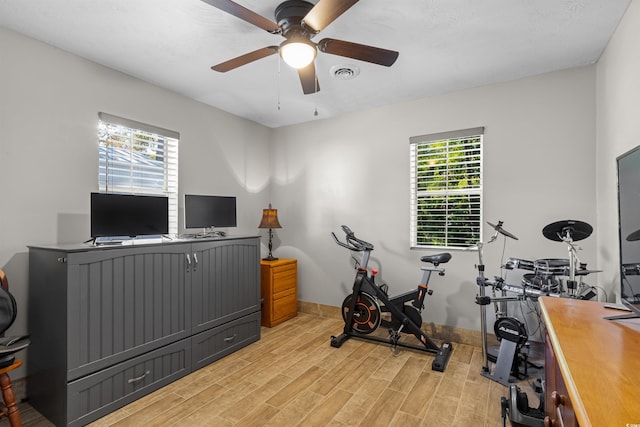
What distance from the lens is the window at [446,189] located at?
11.1 ft

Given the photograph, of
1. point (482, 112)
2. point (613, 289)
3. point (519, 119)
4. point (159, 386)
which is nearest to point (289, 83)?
point (482, 112)

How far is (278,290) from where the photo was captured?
4027 millimetres

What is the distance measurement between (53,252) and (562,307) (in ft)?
10.1

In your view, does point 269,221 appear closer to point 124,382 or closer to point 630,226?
point 124,382

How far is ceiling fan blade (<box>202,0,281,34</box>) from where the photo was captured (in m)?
1.63

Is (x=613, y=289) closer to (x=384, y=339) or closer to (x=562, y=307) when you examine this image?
(x=562, y=307)

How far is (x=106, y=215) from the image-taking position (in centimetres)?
254

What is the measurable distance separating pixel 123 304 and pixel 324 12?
2.37m

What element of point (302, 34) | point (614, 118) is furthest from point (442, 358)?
point (302, 34)

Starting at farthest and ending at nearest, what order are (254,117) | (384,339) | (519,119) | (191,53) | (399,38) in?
(254,117) → (384,339) → (519,119) → (191,53) → (399,38)

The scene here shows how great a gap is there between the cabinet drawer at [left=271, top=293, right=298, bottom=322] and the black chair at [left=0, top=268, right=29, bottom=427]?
2.37 metres

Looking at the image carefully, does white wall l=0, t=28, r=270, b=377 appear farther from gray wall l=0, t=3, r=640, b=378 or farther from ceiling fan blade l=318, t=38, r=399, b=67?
ceiling fan blade l=318, t=38, r=399, b=67

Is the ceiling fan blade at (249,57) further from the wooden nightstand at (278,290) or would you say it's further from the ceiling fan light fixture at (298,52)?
the wooden nightstand at (278,290)

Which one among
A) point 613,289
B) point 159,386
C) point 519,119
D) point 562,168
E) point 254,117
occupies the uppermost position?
point 254,117
